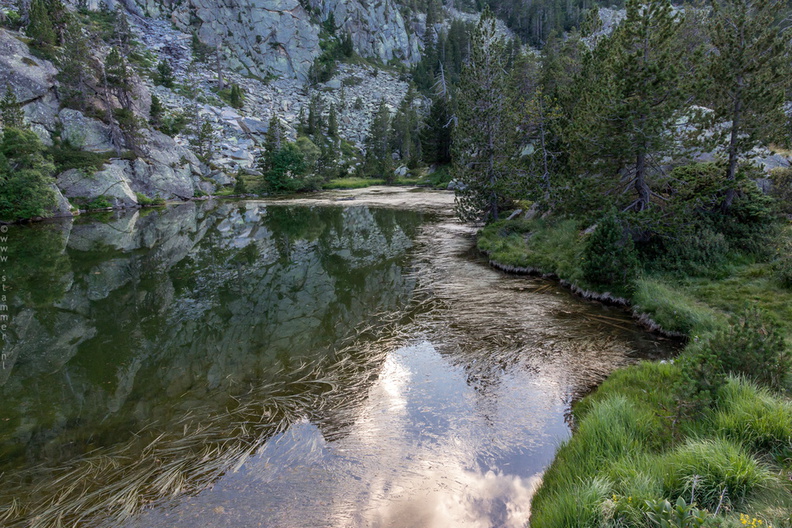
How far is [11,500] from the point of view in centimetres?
627

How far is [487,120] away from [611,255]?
17.3 meters

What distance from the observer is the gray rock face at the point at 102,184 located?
1911 inches

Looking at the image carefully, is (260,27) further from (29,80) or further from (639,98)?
(639,98)

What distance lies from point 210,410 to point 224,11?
14275 cm

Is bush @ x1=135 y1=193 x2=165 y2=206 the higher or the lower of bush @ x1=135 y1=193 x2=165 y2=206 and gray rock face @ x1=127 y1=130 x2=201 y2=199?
the lower

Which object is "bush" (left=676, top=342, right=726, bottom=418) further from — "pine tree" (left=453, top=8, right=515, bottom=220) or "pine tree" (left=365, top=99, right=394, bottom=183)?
"pine tree" (left=365, top=99, right=394, bottom=183)

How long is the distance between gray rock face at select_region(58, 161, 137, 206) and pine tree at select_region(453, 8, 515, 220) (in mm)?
47791

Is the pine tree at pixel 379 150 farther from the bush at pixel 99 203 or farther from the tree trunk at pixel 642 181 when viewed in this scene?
the tree trunk at pixel 642 181

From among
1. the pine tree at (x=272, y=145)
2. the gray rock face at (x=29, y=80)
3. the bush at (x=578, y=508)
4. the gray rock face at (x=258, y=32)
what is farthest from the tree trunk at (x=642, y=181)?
the gray rock face at (x=258, y=32)

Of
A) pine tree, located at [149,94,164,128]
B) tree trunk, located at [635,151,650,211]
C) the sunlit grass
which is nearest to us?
tree trunk, located at [635,151,650,211]

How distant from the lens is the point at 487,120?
2842cm

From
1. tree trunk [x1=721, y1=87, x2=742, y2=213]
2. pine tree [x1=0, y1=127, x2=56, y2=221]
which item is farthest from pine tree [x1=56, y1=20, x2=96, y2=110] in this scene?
tree trunk [x1=721, y1=87, x2=742, y2=213]

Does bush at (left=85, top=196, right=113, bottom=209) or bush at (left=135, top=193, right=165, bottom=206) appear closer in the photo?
bush at (left=85, top=196, right=113, bottom=209)

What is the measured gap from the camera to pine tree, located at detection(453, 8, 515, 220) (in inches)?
1099
